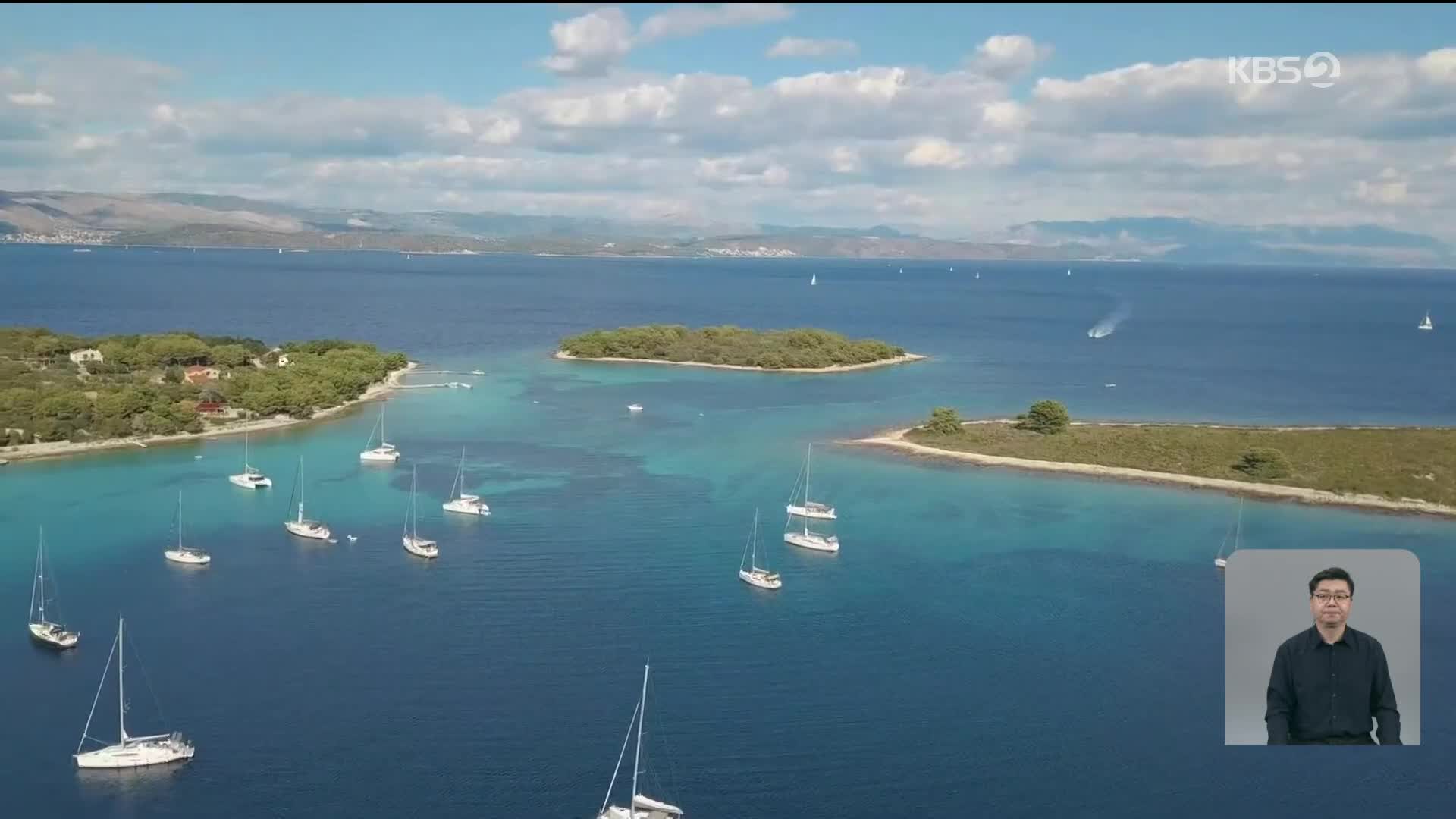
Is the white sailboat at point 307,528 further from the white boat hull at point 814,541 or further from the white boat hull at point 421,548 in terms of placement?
the white boat hull at point 814,541

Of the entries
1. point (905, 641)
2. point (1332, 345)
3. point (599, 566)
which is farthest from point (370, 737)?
point (1332, 345)

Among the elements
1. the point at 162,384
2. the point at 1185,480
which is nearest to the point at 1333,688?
the point at 1185,480

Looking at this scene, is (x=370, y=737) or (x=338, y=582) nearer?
(x=370, y=737)

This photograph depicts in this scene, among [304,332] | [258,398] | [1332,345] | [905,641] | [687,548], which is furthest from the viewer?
[1332,345]

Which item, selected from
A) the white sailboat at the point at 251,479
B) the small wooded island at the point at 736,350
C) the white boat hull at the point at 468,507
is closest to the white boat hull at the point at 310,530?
the white boat hull at the point at 468,507

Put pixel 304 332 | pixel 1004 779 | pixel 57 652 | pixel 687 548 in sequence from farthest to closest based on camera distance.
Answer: pixel 304 332 → pixel 687 548 → pixel 57 652 → pixel 1004 779

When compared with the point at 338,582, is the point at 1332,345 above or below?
above

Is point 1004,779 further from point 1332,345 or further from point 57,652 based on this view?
point 1332,345
